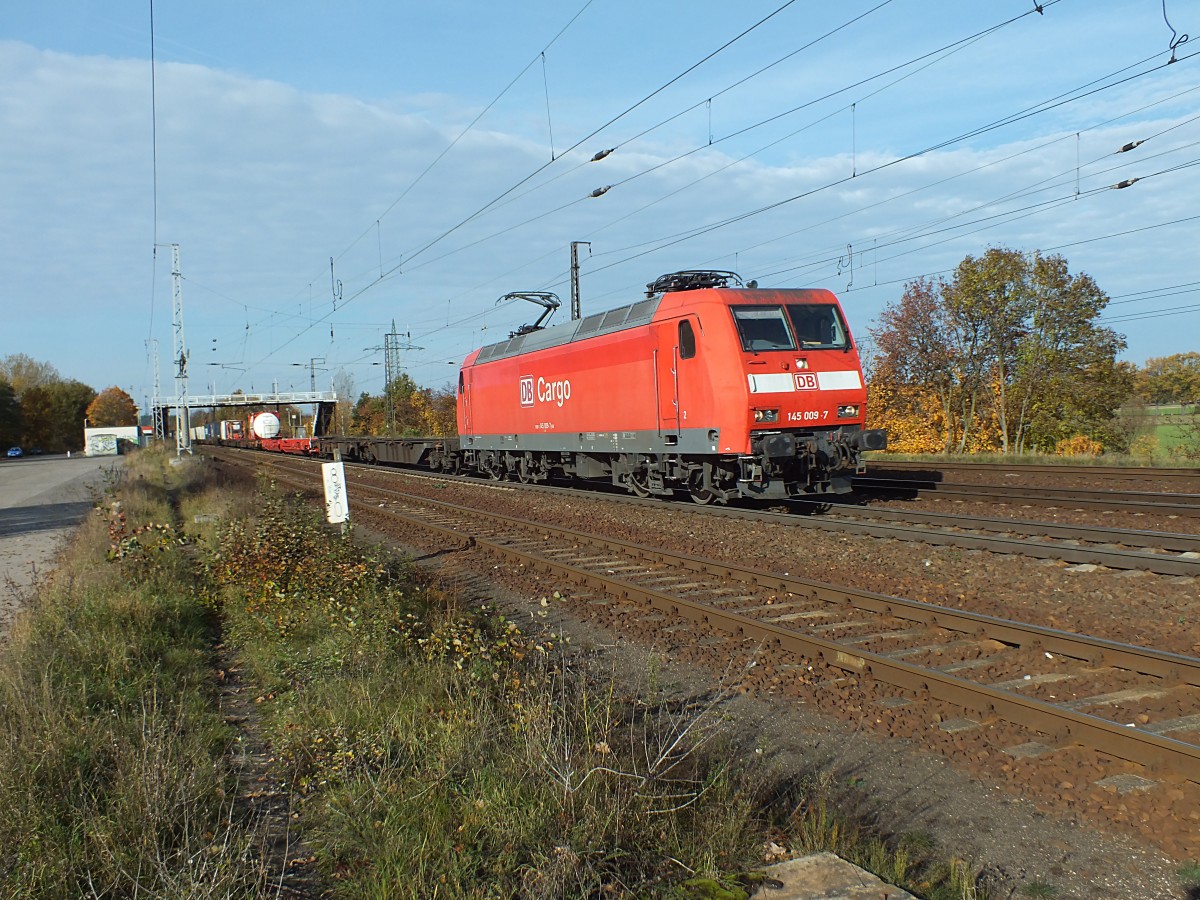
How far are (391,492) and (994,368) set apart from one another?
24.6 m

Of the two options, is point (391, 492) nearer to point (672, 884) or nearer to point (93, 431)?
point (672, 884)

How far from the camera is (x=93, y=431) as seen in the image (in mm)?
71812

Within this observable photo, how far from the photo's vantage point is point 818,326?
47.0ft

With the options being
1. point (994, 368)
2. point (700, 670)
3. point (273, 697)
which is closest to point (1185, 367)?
point (994, 368)

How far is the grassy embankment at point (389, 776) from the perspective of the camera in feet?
10.8

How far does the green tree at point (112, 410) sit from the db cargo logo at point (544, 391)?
104073 mm

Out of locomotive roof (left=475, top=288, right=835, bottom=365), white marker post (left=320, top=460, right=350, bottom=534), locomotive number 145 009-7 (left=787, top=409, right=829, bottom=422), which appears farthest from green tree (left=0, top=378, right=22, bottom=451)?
locomotive number 145 009-7 (left=787, top=409, right=829, bottom=422)

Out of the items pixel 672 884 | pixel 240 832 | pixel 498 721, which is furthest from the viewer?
pixel 498 721

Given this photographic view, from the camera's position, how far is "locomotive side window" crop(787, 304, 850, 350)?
14070 millimetres

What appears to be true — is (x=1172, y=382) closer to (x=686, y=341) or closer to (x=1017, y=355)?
(x=1017, y=355)

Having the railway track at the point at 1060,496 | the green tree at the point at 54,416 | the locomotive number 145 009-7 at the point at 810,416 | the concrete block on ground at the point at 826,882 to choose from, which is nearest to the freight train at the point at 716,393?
the locomotive number 145 009-7 at the point at 810,416

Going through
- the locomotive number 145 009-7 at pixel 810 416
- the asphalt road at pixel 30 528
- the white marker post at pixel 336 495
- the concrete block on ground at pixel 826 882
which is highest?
the locomotive number 145 009-7 at pixel 810 416

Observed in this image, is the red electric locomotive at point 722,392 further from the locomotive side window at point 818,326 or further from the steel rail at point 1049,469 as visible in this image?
the steel rail at point 1049,469

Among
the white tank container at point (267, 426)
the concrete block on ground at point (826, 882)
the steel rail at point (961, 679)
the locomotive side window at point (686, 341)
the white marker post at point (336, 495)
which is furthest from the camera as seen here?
the white tank container at point (267, 426)
